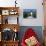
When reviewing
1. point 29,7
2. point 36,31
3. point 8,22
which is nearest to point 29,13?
point 29,7

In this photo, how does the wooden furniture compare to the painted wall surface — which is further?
the painted wall surface

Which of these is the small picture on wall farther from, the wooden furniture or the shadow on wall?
the shadow on wall

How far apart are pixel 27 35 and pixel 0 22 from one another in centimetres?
99

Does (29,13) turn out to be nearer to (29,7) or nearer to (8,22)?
(29,7)

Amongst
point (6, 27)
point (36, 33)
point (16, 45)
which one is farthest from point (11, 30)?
point (36, 33)

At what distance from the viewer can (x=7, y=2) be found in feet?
17.1

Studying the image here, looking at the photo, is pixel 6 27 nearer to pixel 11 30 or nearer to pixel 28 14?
pixel 11 30

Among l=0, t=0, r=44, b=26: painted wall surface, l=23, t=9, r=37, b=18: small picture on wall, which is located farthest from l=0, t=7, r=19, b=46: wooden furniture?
l=23, t=9, r=37, b=18: small picture on wall

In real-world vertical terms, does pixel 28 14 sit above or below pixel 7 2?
below

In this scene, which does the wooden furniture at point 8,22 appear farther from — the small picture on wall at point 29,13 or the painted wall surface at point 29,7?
the small picture on wall at point 29,13

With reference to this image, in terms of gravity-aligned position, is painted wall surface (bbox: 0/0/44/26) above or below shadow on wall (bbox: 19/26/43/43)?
above

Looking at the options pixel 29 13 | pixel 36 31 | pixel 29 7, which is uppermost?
pixel 29 7

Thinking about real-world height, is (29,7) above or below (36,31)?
above

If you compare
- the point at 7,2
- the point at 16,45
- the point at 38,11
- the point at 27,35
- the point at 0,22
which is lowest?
the point at 16,45
